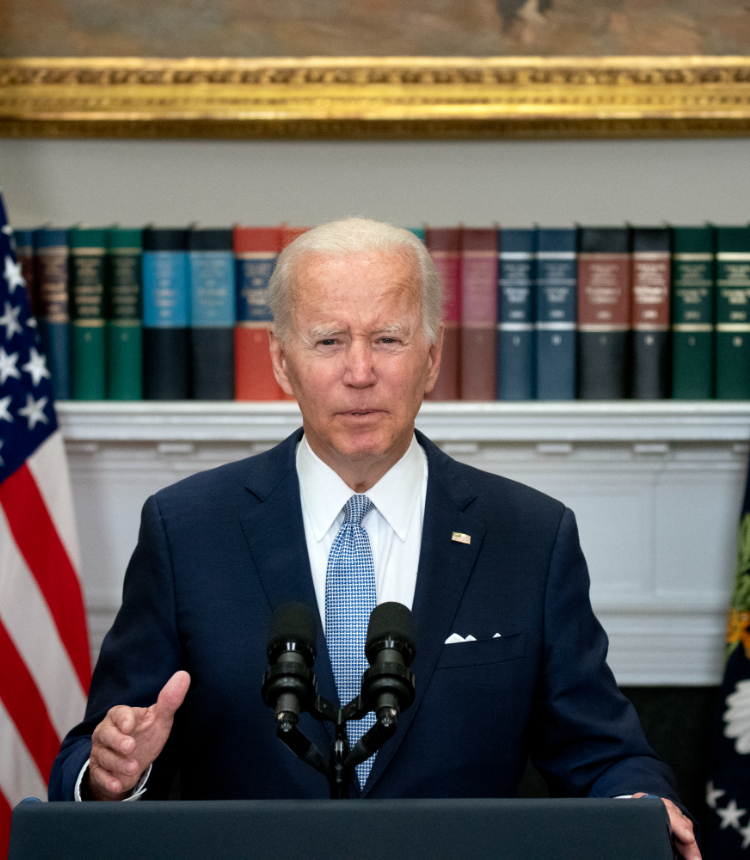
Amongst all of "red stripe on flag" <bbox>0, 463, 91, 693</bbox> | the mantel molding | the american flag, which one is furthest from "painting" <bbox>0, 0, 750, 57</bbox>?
"red stripe on flag" <bbox>0, 463, 91, 693</bbox>

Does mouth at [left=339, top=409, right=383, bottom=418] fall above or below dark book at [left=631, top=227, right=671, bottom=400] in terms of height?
below

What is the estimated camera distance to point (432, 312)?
143 cm

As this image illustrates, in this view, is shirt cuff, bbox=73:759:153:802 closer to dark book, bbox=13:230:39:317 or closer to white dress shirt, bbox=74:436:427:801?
white dress shirt, bbox=74:436:427:801

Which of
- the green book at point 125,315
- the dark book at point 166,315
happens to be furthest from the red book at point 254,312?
the green book at point 125,315

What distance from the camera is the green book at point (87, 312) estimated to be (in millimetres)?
2301

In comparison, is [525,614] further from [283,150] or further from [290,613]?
[283,150]

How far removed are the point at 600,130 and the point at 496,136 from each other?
285 mm

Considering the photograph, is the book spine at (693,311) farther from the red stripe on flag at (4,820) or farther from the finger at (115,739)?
the red stripe on flag at (4,820)

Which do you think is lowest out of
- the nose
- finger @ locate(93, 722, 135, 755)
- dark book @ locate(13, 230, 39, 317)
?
finger @ locate(93, 722, 135, 755)

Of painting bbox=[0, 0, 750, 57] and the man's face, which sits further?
painting bbox=[0, 0, 750, 57]

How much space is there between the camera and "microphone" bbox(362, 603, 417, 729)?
0.78 metres

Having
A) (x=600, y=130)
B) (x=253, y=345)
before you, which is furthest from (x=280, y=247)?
(x=600, y=130)

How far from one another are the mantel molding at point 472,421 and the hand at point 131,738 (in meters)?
1.32

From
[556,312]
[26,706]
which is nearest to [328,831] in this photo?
[26,706]
